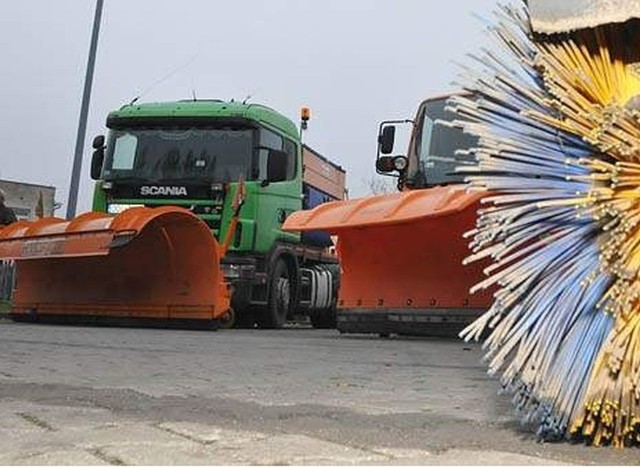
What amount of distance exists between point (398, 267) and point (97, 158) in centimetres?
523

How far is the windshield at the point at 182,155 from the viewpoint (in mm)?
11250

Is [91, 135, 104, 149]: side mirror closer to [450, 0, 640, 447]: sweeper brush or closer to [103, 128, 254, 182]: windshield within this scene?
[103, 128, 254, 182]: windshield

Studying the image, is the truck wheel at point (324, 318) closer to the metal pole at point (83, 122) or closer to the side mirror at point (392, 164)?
the side mirror at point (392, 164)

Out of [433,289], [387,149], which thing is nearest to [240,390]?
Answer: [433,289]

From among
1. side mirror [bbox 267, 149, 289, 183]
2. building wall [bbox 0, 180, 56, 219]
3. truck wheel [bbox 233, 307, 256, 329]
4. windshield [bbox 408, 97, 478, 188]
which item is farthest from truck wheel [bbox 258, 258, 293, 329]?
building wall [bbox 0, 180, 56, 219]

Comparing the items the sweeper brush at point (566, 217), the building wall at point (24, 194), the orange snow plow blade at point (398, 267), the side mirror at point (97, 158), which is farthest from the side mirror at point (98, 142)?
the building wall at point (24, 194)

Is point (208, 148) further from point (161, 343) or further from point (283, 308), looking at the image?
point (161, 343)

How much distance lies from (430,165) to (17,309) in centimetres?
577

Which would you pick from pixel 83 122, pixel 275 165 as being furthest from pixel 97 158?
pixel 83 122

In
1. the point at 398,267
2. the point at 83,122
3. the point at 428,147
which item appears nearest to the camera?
the point at 398,267

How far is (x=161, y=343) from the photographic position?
25.7ft

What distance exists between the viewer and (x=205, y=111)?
11586mm

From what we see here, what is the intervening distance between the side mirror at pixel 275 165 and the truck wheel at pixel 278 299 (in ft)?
3.88

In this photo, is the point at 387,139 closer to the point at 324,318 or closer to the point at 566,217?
the point at 324,318
